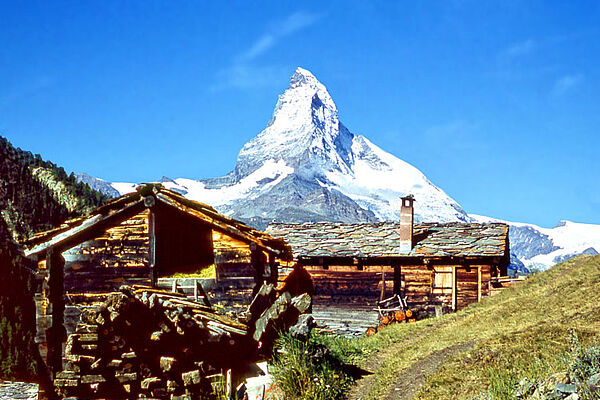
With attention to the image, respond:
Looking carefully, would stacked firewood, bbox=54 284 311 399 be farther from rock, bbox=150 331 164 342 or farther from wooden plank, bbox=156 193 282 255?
wooden plank, bbox=156 193 282 255

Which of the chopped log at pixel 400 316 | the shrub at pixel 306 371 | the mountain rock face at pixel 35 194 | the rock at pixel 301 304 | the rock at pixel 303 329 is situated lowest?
the chopped log at pixel 400 316

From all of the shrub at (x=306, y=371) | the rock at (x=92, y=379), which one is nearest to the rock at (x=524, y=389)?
the shrub at (x=306, y=371)

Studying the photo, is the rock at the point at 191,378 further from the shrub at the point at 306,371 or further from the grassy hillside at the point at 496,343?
the grassy hillside at the point at 496,343

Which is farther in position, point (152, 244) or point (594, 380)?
point (152, 244)

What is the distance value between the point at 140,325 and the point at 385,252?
62.7 feet

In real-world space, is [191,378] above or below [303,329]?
below

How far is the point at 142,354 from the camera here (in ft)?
33.7

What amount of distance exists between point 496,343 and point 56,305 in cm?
1088

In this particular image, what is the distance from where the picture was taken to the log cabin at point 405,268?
2716 cm

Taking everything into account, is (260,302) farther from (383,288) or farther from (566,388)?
(383,288)

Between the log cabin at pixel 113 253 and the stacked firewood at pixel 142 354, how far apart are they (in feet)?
17.4

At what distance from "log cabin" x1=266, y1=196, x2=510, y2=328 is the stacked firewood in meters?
18.1

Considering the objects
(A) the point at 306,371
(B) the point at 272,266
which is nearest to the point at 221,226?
(B) the point at 272,266

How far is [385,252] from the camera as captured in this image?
28.3m
